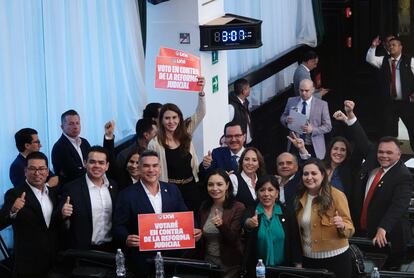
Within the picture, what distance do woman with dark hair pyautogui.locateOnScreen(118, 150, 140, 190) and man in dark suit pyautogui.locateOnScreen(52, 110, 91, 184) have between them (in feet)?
1.67

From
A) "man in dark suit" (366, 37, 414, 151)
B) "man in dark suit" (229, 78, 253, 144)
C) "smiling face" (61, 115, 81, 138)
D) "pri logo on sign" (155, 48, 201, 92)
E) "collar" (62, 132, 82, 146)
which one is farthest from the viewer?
"man in dark suit" (366, 37, 414, 151)

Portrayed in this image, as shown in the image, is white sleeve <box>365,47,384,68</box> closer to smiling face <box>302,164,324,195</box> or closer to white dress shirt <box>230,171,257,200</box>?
white dress shirt <box>230,171,257,200</box>

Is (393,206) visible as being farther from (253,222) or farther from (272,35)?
(272,35)

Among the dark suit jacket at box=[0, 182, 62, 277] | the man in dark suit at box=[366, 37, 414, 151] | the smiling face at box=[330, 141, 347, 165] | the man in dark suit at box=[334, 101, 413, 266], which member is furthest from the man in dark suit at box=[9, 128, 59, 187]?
the man in dark suit at box=[366, 37, 414, 151]

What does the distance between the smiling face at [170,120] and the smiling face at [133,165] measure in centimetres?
36

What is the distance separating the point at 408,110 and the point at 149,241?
5895 mm

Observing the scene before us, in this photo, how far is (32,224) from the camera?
295 inches

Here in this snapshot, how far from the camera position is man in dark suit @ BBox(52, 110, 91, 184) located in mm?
8727

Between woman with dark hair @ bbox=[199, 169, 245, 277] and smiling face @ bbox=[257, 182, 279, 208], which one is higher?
smiling face @ bbox=[257, 182, 279, 208]

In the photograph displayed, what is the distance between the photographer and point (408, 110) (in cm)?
1227

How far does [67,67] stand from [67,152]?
94 centimetres

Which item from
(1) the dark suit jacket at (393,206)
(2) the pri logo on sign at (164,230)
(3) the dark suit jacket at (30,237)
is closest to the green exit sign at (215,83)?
(1) the dark suit jacket at (393,206)

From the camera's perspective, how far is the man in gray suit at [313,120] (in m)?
10.4

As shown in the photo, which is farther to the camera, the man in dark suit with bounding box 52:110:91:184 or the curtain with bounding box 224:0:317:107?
the curtain with bounding box 224:0:317:107
